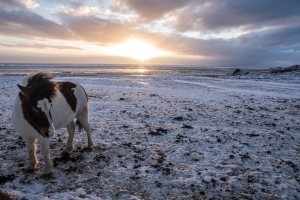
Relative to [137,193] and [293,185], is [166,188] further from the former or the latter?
[293,185]

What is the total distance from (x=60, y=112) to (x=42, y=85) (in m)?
0.99

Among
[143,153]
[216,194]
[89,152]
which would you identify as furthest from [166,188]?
[89,152]

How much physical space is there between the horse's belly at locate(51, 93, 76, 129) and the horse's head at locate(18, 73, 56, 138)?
63cm

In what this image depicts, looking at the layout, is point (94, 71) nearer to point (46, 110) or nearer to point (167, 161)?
point (167, 161)

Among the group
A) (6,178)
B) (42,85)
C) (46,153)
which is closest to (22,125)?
(46,153)

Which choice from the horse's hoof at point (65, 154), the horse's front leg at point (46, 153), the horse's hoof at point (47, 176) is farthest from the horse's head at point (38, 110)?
the horse's hoof at point (65, 154)

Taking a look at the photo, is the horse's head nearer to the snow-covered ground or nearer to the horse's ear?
the horse's ear

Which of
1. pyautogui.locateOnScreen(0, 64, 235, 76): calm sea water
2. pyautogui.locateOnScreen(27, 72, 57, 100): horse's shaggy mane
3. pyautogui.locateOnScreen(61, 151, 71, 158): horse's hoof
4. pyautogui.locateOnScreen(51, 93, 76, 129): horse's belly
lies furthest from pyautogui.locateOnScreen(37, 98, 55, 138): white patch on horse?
pyautogui.locateOnScreen(0, 64, 235, 76): calm sea water

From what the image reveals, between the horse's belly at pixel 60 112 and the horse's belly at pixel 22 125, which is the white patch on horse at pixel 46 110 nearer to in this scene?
the horse's belly at pixel 22 125

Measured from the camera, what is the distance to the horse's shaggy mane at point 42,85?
417 centimetres

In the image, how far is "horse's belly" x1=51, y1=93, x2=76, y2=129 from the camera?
4.83m

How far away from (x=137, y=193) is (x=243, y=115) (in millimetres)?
8781

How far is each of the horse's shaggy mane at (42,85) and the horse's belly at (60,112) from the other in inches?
19.9

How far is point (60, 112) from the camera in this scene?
4.96 meters
